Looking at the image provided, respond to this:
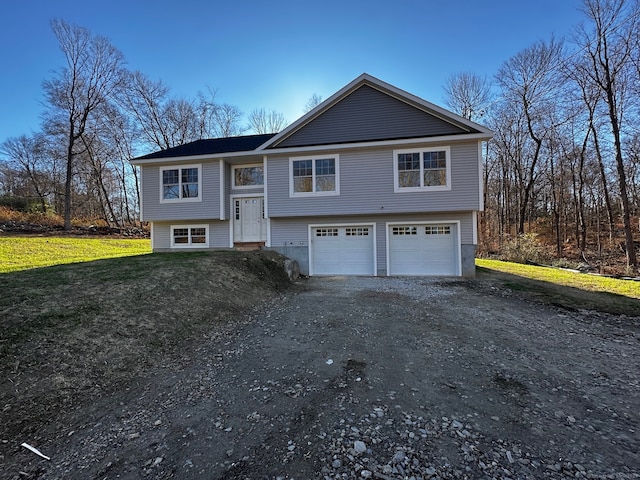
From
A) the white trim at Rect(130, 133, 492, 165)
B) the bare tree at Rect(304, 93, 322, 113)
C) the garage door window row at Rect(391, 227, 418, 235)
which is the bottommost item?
the garage door window row at Rect(391, 227, 418, 235)

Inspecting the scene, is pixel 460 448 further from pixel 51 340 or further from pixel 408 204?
pixel 408 204

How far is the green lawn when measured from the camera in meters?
10.4

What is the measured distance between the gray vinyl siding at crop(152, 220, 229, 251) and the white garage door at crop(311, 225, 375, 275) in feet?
13.5

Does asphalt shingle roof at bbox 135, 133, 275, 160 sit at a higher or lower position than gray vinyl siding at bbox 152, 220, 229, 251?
higher

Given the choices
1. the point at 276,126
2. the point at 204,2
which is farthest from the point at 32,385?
the point at 276,126

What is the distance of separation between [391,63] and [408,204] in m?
7.17

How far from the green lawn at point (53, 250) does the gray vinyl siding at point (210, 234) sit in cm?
150

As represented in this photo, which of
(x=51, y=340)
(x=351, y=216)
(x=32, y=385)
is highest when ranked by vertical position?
(x=351, y=216)

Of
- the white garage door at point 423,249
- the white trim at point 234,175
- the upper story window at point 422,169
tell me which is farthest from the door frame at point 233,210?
the upper story window at point 422,169

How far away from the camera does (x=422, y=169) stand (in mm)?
11430

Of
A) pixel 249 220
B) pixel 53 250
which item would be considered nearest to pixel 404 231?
pixel 249 220

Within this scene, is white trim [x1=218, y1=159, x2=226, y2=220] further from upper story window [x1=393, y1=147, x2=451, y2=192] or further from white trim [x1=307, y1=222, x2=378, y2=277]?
upper story window [x1=393, y1=147, x2=451, y2=192]

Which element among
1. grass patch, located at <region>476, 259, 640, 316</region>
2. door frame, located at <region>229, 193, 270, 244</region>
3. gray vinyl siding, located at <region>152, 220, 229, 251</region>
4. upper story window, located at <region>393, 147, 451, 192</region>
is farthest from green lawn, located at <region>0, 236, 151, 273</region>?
grass patch, located at <region>476, 259, 640, 316</region>

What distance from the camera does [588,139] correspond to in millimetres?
20484
